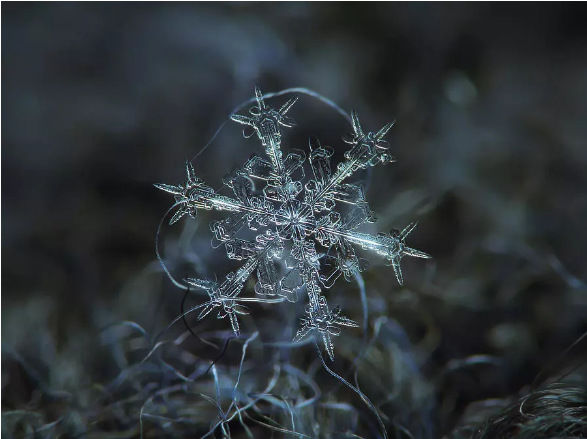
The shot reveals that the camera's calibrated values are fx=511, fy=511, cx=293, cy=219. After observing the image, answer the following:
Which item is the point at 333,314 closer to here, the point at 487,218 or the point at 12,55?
→ the point at 487,218

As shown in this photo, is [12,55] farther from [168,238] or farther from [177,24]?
[168,238]

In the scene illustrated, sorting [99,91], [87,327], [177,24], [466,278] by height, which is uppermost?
[177,24]

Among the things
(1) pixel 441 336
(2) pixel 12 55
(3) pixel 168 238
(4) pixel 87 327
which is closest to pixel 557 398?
(1) pixel 441 336

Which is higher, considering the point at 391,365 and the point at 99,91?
the point at 99,91

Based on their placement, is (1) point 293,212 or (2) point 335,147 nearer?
(1) point 293,212

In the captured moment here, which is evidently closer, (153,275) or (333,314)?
(333,314)

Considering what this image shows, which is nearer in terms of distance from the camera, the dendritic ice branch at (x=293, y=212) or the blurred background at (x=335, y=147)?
the dendritic ice branch at (x=293, y=212)

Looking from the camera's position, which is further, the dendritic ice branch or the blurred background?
the blurred background
